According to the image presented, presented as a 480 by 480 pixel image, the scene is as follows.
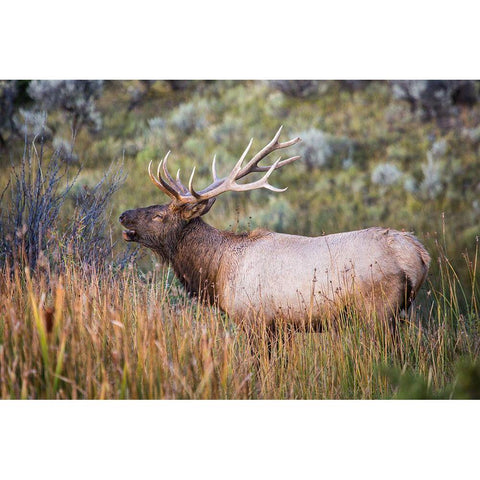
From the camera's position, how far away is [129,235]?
5.59 m

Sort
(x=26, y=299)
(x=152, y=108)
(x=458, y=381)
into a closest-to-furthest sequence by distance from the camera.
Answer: (x=458, y=381) → (x=26, y=299) → (x=152, y=108)

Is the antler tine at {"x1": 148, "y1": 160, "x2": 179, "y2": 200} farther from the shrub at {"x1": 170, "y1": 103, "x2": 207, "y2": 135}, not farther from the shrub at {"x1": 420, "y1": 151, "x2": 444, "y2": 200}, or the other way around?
the shrub at {"x1": 420, "y1": 151, "x2": 444, "y2": 200}

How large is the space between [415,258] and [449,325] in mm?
654

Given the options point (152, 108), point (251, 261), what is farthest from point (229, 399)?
point (152, 108)

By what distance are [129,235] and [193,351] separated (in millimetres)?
1480

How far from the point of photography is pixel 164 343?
436cm

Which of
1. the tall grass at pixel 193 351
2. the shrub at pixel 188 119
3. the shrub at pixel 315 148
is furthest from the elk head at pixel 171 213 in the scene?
the shrub at pixel 188 119

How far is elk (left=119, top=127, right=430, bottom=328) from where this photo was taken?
5.04m

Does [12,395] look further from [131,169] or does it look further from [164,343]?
[131,169]

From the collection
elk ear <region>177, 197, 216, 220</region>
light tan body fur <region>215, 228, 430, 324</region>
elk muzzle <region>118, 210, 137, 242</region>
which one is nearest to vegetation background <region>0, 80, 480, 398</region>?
light tan body fur <region>215, 228, 430, 324</region>

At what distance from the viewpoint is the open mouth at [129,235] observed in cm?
555

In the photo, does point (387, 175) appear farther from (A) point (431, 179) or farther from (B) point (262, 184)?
(B) point (262, 184)

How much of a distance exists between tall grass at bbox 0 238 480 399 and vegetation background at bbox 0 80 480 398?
1cm

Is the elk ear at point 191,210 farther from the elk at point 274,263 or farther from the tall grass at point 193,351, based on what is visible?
the tall grass at point 193,351
